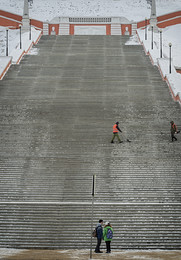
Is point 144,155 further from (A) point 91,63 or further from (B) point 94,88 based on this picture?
(A) point 91,63

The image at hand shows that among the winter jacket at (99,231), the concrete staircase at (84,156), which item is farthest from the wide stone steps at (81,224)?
the winter jacket at (99,231)

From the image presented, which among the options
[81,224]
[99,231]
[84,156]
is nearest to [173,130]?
[84,156]

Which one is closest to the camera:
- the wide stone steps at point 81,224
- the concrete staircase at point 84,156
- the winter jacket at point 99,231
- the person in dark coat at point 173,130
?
the winter jacket at point 99,231

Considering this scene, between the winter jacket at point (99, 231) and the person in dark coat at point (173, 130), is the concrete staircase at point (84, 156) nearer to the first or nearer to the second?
the person in dark coat at point (173, 130)

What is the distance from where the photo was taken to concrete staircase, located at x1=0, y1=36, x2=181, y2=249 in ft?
47.6

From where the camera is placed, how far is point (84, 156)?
19000 mm

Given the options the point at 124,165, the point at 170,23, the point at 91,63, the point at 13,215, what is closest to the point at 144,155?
the point at 124,165

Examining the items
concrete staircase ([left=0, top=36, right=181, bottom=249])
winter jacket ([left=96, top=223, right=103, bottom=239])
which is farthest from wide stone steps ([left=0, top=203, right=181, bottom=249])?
winter jacket ([left=96, top=223, right=103, bottom=239])

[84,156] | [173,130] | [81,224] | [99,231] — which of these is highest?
[173,130]

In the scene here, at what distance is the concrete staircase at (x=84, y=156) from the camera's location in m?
14.5

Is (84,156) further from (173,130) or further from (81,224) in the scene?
(81,224)

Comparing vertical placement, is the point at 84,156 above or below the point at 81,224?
above

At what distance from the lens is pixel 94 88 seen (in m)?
27.0

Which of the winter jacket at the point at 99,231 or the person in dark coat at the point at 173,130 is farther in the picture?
the person in dark coat at the point at 173,130
